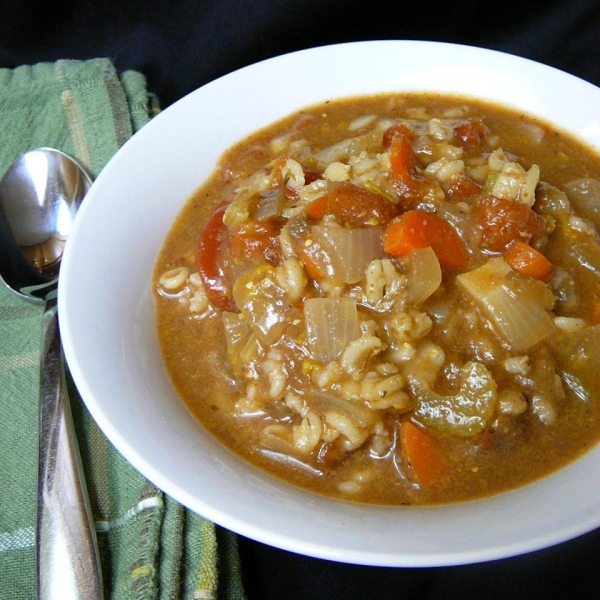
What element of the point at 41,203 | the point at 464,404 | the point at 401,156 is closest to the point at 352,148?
the point at 401,156

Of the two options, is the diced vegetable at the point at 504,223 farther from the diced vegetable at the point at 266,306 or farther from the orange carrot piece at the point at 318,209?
the diced vegetable at the point at 266,306

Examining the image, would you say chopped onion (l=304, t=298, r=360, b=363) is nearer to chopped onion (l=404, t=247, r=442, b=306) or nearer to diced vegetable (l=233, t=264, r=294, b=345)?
diced vegetable (l=233, t=264, r=294, b=345)

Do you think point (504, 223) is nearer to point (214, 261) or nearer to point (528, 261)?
point (528, 261)

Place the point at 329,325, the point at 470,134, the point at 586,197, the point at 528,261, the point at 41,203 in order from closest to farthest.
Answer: the point at 329,325
the point at 528,261
the point at 586,197
the point at 470,134
the point at 41,203

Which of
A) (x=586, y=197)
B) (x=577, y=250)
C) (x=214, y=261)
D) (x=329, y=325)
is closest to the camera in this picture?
(x=329, y=325)

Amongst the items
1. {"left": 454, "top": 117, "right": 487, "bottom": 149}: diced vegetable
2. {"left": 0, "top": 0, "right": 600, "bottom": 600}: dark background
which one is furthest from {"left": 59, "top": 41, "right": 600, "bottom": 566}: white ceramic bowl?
{"left": 0, "top": 0, "right": 600, "bottom": 600}: dark background

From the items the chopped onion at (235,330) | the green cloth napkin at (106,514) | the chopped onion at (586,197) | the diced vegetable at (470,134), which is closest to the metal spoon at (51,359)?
the green cloth napkin at (106,514)
